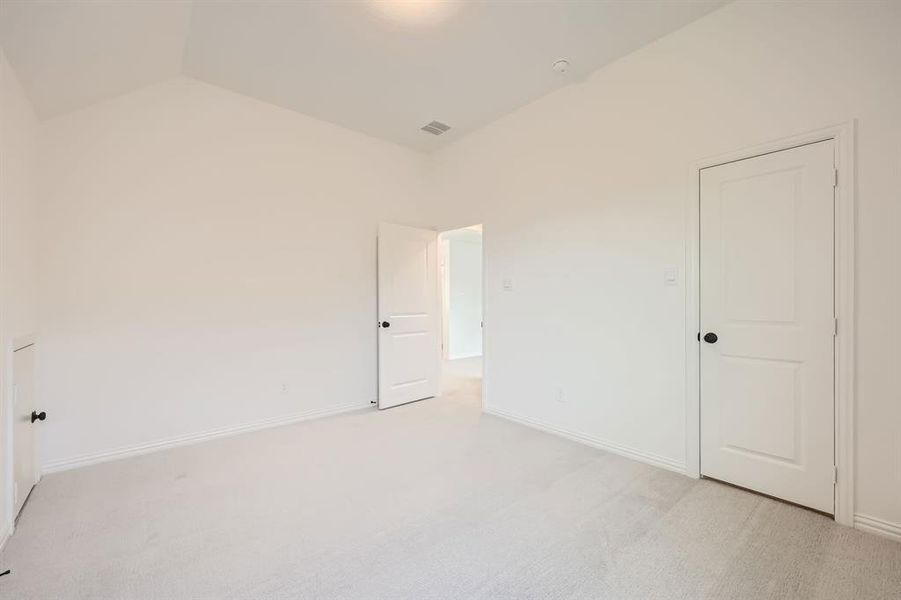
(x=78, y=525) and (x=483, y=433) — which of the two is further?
(x=483, y=433)

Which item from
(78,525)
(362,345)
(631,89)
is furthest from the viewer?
(362,345)

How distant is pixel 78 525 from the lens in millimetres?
1975

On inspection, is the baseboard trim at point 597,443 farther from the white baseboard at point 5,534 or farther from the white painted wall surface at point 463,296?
the white painted wall surface at point 463,296

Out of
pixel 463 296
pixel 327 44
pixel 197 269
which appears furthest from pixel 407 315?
pixel 463 296

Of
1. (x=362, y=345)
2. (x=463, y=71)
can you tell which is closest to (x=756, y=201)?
(x=463, y=71)

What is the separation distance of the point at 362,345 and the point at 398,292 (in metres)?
0.73

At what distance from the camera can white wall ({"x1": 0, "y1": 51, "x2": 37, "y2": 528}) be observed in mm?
1877

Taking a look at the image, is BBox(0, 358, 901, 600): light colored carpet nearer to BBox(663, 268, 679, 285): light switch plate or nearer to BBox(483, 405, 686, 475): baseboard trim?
BBox(483, 405, 686, 475): baseboard trim

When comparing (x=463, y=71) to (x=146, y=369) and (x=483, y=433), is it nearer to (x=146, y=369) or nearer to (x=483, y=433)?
(x=483, y=433)

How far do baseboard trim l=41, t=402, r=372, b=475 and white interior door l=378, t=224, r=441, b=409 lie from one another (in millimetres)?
608

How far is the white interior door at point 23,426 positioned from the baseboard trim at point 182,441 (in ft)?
0.78

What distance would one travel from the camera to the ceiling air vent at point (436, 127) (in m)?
3.92

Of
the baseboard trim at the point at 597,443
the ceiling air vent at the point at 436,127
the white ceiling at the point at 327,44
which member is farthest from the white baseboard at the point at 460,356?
the white ceiling at the point at 327,44

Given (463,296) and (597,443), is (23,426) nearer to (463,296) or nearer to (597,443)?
(597,443)
